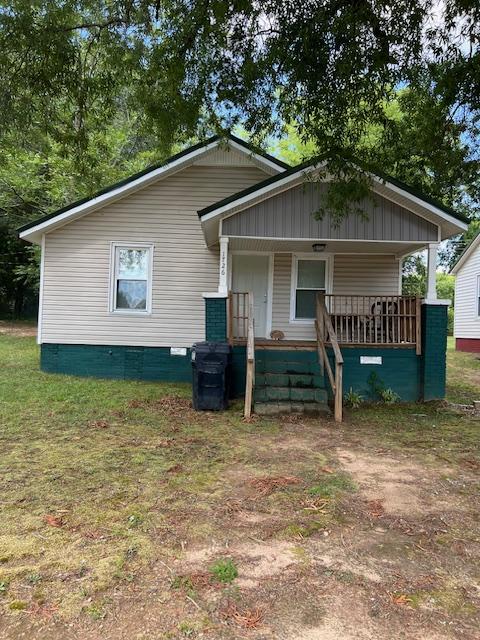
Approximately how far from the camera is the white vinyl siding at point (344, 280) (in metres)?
10.5

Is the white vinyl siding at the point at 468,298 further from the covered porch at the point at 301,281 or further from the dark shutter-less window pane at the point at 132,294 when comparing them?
the dark shutter-less window pane at the point at 132,294

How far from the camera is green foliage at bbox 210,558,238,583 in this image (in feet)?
8.95

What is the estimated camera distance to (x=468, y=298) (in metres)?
18.3

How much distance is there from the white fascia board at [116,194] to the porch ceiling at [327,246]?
2.12 meters

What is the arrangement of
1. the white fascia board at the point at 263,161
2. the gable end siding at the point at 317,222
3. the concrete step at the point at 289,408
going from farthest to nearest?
the white fascia board at the point at 263,161 < the gable end siding at the point at 317,222 < the concrete step at the point at 289,408

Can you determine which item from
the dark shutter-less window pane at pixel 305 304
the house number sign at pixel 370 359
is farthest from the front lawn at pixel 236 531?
the dark shutter-less window pane at pixel 305 304

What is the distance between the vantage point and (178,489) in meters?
4.13

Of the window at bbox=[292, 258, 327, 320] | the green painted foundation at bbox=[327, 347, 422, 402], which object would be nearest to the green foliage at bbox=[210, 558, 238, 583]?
the green painted foundation at bbox=[327, 347, 422, 402]

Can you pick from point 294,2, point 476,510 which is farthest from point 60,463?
point 294,2

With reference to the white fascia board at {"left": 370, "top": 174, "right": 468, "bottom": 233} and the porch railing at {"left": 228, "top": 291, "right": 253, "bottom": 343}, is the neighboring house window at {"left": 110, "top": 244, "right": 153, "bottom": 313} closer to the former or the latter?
the porch railing at {"left": 228, "top": 291, "right": 253, "bottom": 343}

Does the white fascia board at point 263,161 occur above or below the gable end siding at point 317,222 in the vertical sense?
above

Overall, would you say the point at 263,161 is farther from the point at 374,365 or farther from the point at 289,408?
the point at 289,408

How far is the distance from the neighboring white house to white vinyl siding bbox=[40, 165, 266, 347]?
38.0 ft

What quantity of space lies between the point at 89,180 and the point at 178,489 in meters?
5.56
